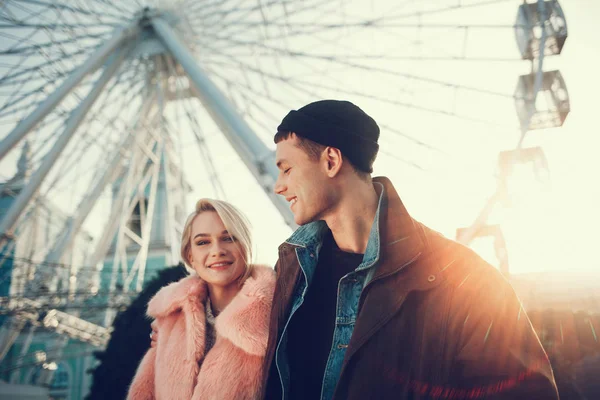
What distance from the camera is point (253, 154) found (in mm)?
5352

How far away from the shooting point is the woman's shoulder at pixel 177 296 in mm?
2146

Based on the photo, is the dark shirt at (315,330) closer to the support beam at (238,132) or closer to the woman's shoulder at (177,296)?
the woman's shoulder at (177,296)

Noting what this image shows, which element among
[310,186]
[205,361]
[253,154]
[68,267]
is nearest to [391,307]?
[310,186]

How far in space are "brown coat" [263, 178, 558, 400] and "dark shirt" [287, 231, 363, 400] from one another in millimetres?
246

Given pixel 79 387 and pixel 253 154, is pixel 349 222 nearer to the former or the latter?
pixel 253 154

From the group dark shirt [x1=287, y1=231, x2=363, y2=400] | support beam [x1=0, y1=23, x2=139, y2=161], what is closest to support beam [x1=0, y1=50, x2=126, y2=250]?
support beam [x1=0, y1=23, x2=139, y2=161]

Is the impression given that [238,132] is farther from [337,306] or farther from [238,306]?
[337,306]

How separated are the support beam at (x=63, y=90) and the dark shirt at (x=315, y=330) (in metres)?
6.74

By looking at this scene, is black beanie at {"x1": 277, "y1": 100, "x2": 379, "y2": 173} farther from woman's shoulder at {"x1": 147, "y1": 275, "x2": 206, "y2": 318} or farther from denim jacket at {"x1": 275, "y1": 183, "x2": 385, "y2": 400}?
woman's shoulder at {"x1": 147, "y1": 275, "x2": 206, "y2": 318}

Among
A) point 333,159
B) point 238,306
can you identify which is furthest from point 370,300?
point 238,306

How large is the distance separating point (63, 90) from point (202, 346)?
22.3 feet

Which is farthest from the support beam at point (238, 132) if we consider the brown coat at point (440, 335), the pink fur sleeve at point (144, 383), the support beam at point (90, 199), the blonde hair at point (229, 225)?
the brown coat at point (440, 335)

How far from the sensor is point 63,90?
745 cm

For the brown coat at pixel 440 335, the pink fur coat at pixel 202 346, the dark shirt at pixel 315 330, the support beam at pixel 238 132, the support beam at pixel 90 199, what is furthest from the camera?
the support beam at pixel 90 199
